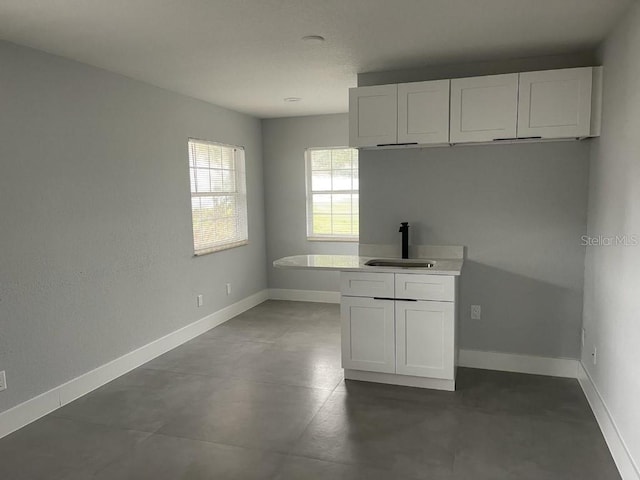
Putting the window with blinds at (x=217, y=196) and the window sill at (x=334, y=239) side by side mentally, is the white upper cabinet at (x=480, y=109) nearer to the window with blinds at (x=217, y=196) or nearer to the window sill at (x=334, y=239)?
the window with blinds at (x=217, y=196)

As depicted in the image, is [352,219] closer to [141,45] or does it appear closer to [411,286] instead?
[411,286]

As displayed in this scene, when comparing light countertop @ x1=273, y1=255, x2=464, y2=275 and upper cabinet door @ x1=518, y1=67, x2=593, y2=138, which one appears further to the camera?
light countertop @ x1=273, y1=255, x2=464, y2=275

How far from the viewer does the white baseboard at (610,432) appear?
7.47 ft

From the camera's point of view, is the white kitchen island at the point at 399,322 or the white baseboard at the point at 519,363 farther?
the white baseboard at the point at 519,363

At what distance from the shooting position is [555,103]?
3215 millimetres

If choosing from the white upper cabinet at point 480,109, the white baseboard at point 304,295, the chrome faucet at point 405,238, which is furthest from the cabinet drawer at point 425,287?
the white baseboard at point 304,295

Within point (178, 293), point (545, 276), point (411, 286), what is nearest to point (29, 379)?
point (178, 293)

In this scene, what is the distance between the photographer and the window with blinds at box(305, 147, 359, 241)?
5.94m

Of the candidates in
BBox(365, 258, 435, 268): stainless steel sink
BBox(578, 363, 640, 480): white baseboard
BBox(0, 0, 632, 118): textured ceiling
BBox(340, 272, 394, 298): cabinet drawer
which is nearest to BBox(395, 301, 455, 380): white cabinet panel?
BBox(340, 272, 394, 298): cabinet drawer

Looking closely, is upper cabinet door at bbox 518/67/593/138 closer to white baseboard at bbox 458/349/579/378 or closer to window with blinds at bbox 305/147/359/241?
white baseboard at bbox 458/349/579/378

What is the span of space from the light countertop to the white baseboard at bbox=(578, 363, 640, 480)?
114 cm

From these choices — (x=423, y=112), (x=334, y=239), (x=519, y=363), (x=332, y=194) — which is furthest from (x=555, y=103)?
(x=334, y=239)

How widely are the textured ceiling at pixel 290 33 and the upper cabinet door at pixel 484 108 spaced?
208 mm

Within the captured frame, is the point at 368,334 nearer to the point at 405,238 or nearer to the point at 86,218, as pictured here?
the point at 405,238
